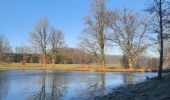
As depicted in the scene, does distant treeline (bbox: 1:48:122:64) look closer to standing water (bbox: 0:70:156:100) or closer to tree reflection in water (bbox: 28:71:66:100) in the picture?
standing water (bbox: 0:70:156:100)

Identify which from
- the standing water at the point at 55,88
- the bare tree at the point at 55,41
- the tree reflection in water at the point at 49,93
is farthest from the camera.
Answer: the bare tree at the point at 55,41

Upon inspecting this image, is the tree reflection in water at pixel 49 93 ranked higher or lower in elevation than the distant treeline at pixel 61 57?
lower

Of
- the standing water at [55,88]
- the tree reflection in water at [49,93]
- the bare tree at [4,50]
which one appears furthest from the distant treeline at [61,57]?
the tree reflection in water at [49,93]

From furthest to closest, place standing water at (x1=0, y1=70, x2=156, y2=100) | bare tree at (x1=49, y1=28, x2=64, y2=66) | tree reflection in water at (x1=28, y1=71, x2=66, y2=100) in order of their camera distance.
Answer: bare tree at (x1=49, y1=28, x2=64, y2=66) → standing water at (x1=0, y1=70, x2=156, y2=100) → tree reflection in water at (x1=28, y1=71, x2=66, y2=100)

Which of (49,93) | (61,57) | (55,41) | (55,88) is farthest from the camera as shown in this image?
(61,57)

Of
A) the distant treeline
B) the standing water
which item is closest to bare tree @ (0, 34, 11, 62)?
the distant treeline

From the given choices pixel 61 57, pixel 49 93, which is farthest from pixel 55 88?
pixel 61 57

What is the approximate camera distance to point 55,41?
9581 cm

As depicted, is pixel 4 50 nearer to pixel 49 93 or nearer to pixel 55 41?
pixel 55 41

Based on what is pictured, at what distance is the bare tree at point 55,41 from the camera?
95.2 metres

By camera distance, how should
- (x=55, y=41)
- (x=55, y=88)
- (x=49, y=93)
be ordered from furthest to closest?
(x=55, y=41), (x=55, y=88), (x=49, y=93)

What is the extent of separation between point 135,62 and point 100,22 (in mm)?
11640

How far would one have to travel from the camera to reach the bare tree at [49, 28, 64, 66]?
312 ft

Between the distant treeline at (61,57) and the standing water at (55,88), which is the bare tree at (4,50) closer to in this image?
the distant treeline at (61,57)
